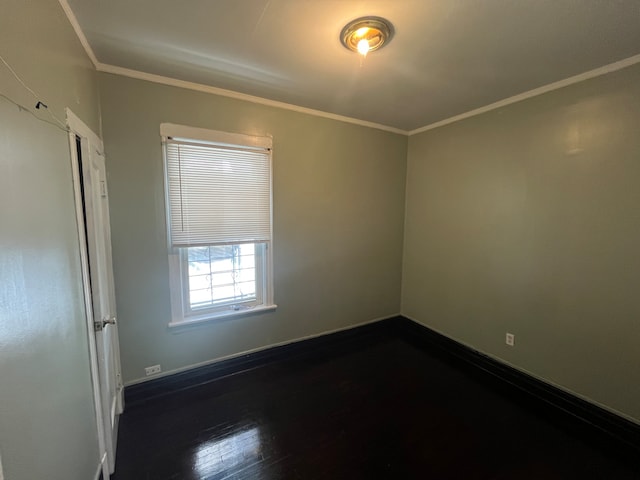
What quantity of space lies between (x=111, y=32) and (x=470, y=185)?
3.02m

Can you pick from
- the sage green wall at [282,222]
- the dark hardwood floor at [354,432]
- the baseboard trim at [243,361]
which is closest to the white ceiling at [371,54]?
the sage green wall at [282,222]

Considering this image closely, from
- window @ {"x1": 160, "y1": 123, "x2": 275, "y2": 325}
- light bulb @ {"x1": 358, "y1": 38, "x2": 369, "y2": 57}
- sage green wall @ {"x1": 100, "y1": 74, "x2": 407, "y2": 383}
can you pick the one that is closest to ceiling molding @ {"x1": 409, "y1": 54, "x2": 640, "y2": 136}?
sage green wall @ {"x1": 100, "y1": 74, "x2": 407, "y2": 383}

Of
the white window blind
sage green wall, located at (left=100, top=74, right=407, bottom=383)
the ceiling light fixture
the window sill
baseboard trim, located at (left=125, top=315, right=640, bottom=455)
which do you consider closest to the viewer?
the ceiling light fixture

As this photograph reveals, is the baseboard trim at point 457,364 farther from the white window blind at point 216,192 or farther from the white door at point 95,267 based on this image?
the white window blind at point 216,192

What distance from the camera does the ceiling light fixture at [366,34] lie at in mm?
1419

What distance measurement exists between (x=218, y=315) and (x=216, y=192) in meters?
1.10

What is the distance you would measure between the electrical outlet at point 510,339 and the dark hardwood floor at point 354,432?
395mm

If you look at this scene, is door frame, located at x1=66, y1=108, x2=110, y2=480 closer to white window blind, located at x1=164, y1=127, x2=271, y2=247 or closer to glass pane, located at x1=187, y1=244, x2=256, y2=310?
white window blind, located at x1=164, y1=127, x2=271, y2=247

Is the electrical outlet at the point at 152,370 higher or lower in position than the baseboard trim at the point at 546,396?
higher

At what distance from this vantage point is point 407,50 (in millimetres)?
1671

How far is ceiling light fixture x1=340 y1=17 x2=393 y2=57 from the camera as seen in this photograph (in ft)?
4.66

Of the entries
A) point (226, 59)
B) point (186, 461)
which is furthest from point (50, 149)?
→ point (186, 461)

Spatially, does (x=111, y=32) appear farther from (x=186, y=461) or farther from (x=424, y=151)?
(x=424, y=151)

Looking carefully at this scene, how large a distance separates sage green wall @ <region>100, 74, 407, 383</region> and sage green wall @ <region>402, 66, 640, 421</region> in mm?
670
